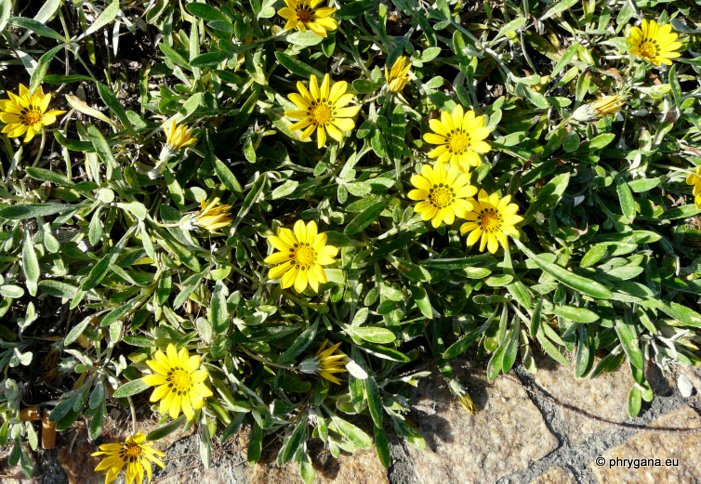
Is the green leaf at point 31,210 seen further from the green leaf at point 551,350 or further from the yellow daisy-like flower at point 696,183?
the yellow daisy-like flower at point 696,183

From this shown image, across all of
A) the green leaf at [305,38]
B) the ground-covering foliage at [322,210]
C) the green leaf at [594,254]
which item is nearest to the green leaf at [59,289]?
the ground-covering foliage at [322,210]

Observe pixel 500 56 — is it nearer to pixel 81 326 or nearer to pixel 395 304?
pixel 395 304

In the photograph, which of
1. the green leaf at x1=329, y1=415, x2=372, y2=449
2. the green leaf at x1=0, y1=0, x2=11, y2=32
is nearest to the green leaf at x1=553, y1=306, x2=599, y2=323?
the green leaf at x1=329, y1=415, x2=372, y2=449

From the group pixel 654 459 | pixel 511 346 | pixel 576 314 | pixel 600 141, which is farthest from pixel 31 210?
pixel 654 459

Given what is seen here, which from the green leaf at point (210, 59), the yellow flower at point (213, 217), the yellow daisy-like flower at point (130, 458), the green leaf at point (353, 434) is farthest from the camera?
the green leaf at point (353, 434)

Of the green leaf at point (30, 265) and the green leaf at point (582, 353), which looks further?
the green leaf at point (582, 353)

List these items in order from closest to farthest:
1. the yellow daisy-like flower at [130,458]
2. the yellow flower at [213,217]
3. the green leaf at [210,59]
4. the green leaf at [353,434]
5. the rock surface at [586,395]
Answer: the yellow flower at [213,217]
the green leaf at [210,59]
the yellow daisy-like flower at [130,458]
the green leaf at [353,434]
the rock surface at [586,395]

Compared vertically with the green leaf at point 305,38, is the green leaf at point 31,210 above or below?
below

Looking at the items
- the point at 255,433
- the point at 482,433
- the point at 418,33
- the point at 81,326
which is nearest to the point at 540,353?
the point at 482,433
